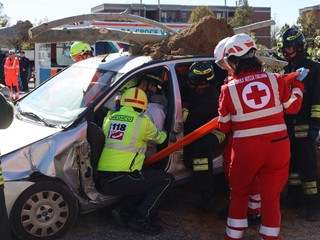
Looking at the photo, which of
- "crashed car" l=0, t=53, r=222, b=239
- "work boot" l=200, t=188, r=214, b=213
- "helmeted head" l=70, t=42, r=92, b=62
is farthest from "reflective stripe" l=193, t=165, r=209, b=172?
"helmeted head" l=70, t=42, r=92, b=62

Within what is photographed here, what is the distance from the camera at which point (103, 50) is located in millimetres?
13336

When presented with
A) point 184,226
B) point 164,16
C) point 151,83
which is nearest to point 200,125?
point 151,83

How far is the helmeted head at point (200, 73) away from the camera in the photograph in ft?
16.0

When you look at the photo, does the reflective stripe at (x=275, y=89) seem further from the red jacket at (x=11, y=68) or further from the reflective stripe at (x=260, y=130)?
the red jacket at (x=11, y=68)

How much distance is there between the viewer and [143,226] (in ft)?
14.3

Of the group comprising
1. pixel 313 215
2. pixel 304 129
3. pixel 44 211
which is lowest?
pixel 313 215

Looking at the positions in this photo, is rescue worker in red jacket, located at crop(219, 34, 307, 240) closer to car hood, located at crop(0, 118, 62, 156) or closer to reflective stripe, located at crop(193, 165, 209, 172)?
reflective stripe, located at crop(193, 165, 209, 172)

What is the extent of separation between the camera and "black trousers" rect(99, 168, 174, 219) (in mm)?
4285

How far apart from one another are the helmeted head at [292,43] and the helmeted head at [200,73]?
2.64 ft

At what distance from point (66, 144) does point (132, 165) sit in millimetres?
654

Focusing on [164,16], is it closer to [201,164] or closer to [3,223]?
[201,164]

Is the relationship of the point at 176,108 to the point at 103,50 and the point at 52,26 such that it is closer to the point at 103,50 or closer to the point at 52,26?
the point at 52,26

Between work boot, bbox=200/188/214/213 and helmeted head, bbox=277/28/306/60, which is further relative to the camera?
work boot, bbox=200/188/214/213

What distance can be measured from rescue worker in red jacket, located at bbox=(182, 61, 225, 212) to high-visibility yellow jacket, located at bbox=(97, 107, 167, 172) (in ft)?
2.22
